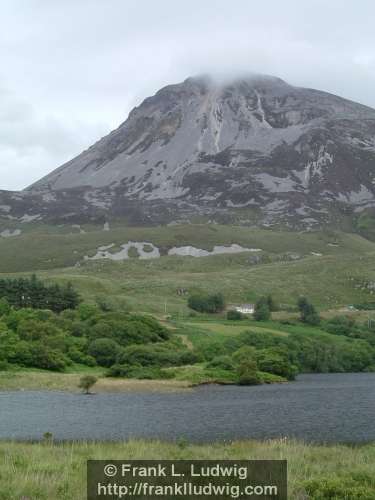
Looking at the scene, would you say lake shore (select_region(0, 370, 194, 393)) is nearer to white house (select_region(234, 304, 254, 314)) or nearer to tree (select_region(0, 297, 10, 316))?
tree (select_region(0, 297, 10, 316))

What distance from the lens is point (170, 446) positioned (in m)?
31.5

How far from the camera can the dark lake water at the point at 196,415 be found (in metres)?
45.7

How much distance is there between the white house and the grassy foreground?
14366 cm

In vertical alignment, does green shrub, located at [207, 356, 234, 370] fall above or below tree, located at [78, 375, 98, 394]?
below

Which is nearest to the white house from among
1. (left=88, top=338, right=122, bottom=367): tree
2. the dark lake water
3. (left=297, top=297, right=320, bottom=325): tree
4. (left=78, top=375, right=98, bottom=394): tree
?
(left=297, top=297, right=320, bottom=325): tree

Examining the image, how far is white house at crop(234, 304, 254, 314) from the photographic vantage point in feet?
579

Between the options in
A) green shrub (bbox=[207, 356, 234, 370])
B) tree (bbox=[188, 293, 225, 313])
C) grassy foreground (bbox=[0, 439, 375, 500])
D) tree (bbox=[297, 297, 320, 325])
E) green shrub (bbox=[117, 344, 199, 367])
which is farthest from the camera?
tree (bbox=[188, 293, 225, 313])

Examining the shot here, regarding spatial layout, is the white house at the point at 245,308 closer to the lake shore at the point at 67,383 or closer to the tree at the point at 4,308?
the tree at the point at 4,308

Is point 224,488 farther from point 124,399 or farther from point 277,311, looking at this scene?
point 277,311

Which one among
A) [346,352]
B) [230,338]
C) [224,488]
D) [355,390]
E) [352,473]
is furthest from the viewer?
[346,352]

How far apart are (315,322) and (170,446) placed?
131922mm

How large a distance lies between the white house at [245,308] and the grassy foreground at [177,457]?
471 feet

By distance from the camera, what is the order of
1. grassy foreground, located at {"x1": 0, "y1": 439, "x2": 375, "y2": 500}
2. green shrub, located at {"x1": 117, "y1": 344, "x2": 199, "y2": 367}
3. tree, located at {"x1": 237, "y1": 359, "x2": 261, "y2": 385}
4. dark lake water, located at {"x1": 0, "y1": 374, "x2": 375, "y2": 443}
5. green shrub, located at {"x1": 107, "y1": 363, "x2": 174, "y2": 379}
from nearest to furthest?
1. grassy foreground, located at {"x1": 0, "y1": 439, "x2": 375, "y2": 500}
2. dark lake water, located at {"x1": 0, "y1": 374, "x2": 375, "y2": 443}
3. green shrub, located at {"x1": 107, "y1": 363, "x2": 174, "y2": 379}
4. tree, located at {"x1": 237, "y1": 359, "x2": 261, "y2": 385}
5. green shrub, located at {"x1": 117, "y1": 344, "x2": 199, "y2": 367}

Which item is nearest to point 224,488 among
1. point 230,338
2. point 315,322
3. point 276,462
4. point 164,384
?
point 276,462
